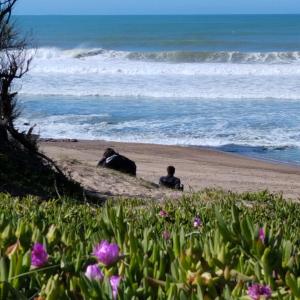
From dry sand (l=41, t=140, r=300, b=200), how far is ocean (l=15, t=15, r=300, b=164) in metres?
0.98

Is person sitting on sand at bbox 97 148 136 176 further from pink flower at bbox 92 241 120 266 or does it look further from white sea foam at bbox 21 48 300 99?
white sea foam at bbox 21 48 300 99

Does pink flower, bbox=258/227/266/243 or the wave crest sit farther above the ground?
the wave crest

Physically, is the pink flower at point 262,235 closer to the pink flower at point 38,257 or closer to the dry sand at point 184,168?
the pink flower at point 38,257

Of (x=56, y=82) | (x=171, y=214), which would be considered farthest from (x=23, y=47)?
(x=56, y=82)

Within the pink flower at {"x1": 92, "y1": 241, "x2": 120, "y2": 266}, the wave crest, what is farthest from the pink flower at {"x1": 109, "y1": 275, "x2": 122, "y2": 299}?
the wave crest

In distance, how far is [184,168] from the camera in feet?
56.1

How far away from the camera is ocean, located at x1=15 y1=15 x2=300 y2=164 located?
21375mm

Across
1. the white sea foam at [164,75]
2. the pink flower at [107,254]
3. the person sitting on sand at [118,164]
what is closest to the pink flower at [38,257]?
A: the pink flower at [107,254]

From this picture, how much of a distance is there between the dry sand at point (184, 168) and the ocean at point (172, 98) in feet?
3.21

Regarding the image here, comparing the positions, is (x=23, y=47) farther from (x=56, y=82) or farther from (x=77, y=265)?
(x=56, y=82)

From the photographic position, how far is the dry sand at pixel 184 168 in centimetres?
1197

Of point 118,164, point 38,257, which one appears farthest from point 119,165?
point 38,257

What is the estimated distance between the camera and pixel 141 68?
42000 millimetres

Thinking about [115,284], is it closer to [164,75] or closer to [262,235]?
[262,235]
